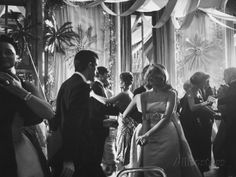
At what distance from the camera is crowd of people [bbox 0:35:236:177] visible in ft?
6.10

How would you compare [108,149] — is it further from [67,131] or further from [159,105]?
[67,131]

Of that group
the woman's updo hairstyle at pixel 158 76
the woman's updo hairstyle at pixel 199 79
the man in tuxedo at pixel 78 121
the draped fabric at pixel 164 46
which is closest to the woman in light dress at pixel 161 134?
the woman's updo hairstyle at pixel 158 76

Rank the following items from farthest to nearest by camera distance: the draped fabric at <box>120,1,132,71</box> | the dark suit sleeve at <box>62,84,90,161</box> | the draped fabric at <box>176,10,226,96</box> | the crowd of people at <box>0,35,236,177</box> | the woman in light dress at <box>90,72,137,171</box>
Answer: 1. the draped fabric at <box>176,10,226,96</box>
2. the draped fabric at <box>120,1,132,71</box>
3. the woman in light dress at <box>90,72,137,171</box>
4. the dark suit sleeve at <box>62,84,90,161</box>
5. the crowd of people at <box>0,35,236,177</box>

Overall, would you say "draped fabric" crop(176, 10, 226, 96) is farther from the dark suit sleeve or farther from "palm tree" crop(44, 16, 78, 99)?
the dark suit sleeve

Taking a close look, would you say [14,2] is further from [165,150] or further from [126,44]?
[165,150]

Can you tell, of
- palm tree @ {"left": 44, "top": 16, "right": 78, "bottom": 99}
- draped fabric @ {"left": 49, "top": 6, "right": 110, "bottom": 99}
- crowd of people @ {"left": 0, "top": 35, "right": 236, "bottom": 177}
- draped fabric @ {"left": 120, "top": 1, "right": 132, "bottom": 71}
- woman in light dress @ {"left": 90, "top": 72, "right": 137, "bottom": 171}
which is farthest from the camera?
draped fabric @ {"left": 120, "top": 1, "right": 132, "bottom": 71}

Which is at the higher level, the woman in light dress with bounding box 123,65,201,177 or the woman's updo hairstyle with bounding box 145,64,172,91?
the woman's updo hairstyle with bounding box 145,64,172,91

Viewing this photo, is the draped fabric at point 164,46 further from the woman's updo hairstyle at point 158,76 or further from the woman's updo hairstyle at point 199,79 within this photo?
the woman's updo hairstyle at point 158,76

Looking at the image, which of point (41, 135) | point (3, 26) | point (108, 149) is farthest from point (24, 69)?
point (41, 135)

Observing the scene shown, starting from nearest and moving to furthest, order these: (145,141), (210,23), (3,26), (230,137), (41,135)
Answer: (41,135)
(145,141)
(230,137)
(3,26)
(210,23)

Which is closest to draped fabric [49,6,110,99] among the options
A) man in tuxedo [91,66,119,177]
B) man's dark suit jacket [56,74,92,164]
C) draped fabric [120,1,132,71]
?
draped fabric [120,1,132,71]

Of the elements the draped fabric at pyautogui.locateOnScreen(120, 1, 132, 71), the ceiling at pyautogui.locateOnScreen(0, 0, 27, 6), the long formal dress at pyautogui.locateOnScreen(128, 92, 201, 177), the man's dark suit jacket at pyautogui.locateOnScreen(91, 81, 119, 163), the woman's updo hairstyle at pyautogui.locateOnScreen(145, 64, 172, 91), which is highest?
the ceiling at pyautogui.locateOnScreen(0, 0, 27, 6)

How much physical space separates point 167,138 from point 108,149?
4.40 feet

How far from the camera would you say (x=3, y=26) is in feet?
21.2
